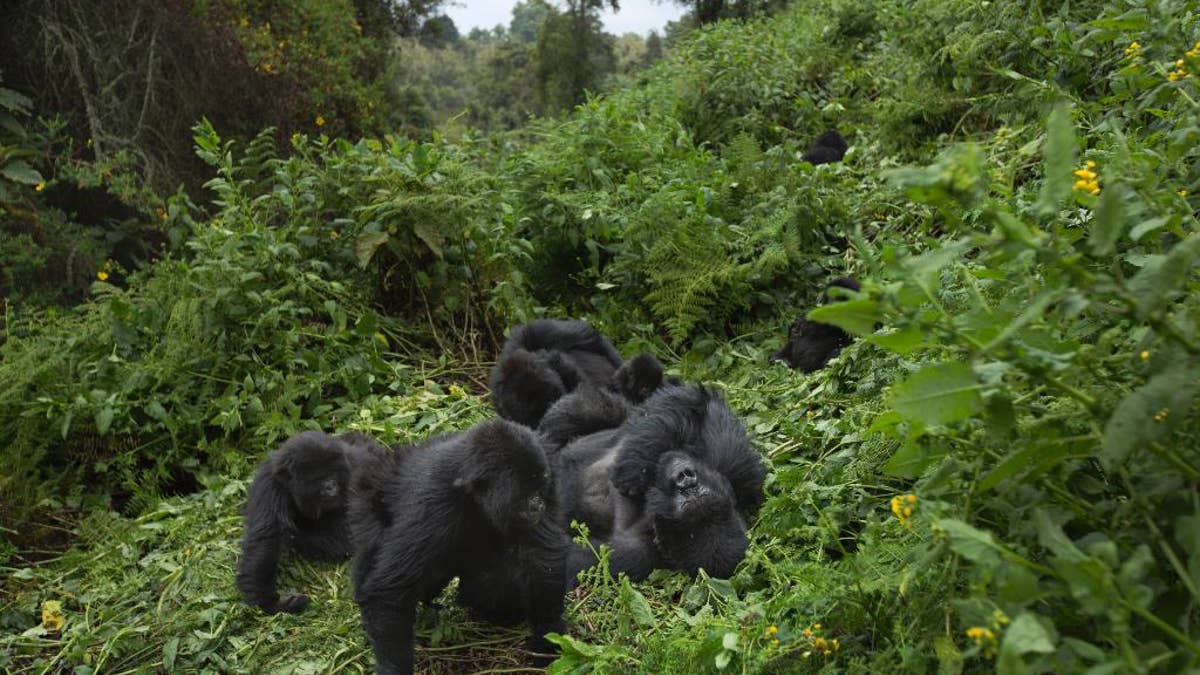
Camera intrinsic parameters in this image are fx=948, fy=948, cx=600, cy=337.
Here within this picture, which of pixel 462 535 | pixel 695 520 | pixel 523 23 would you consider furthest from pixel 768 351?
pixel 523 23

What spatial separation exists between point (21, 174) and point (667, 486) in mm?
6436

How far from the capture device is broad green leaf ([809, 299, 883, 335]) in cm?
170

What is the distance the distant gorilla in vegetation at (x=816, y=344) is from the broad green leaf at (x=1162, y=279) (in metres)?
3.12

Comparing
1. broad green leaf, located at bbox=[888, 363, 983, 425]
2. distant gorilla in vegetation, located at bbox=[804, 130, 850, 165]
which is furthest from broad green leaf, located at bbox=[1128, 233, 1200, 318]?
distant gorilla in vegetation, located at bbox=[804, 130, 850, 165]

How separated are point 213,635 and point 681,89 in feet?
24.9

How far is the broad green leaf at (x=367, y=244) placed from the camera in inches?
219

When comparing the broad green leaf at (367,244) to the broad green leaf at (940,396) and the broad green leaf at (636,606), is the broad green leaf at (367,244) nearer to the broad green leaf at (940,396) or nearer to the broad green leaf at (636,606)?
the broad green leaf at (636,606)

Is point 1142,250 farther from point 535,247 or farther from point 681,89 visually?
point 681,89

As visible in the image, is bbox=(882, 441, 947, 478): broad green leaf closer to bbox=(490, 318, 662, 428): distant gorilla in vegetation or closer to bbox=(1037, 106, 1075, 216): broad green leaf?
bbox=(1037, 106, 1075, 216): broad green leaf

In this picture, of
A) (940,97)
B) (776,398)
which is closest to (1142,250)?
(776,398)

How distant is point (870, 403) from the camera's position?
11.6 feet

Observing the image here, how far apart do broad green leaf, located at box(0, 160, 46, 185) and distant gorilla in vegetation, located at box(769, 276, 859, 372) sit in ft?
20.0

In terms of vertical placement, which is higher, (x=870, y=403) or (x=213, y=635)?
(x=870, y=403)

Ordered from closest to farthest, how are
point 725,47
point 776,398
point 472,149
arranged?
1. point 776,398
2. point 472,149
3. point 725,47
